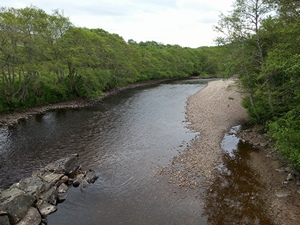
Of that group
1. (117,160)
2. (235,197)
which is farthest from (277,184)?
(117,160)

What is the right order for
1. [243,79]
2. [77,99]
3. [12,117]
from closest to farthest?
[243,79], [12,117], [77,99]

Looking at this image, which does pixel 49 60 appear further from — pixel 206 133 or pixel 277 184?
pixel 277 184

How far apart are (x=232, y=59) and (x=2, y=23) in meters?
27.9

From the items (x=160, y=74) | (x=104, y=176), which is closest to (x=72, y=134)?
(x=104, y=176)

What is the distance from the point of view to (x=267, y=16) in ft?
71.2

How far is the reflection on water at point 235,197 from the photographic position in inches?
518

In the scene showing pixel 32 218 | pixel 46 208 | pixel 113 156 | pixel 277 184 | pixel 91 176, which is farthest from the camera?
pixel 113 156

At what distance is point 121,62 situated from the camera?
2260 inches

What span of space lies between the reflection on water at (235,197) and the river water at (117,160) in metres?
0.09

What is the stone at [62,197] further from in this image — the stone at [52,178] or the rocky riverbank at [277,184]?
the rocky riverbank at [277,184]

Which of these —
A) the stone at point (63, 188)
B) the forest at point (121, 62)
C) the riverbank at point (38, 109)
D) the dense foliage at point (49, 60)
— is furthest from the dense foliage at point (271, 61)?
Result: the riverbank at point (38, 109)

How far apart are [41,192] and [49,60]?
2984cm

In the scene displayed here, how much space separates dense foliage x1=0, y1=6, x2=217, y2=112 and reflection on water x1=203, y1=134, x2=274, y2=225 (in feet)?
66.3

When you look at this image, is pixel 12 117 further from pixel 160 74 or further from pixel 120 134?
pixel 160 74
